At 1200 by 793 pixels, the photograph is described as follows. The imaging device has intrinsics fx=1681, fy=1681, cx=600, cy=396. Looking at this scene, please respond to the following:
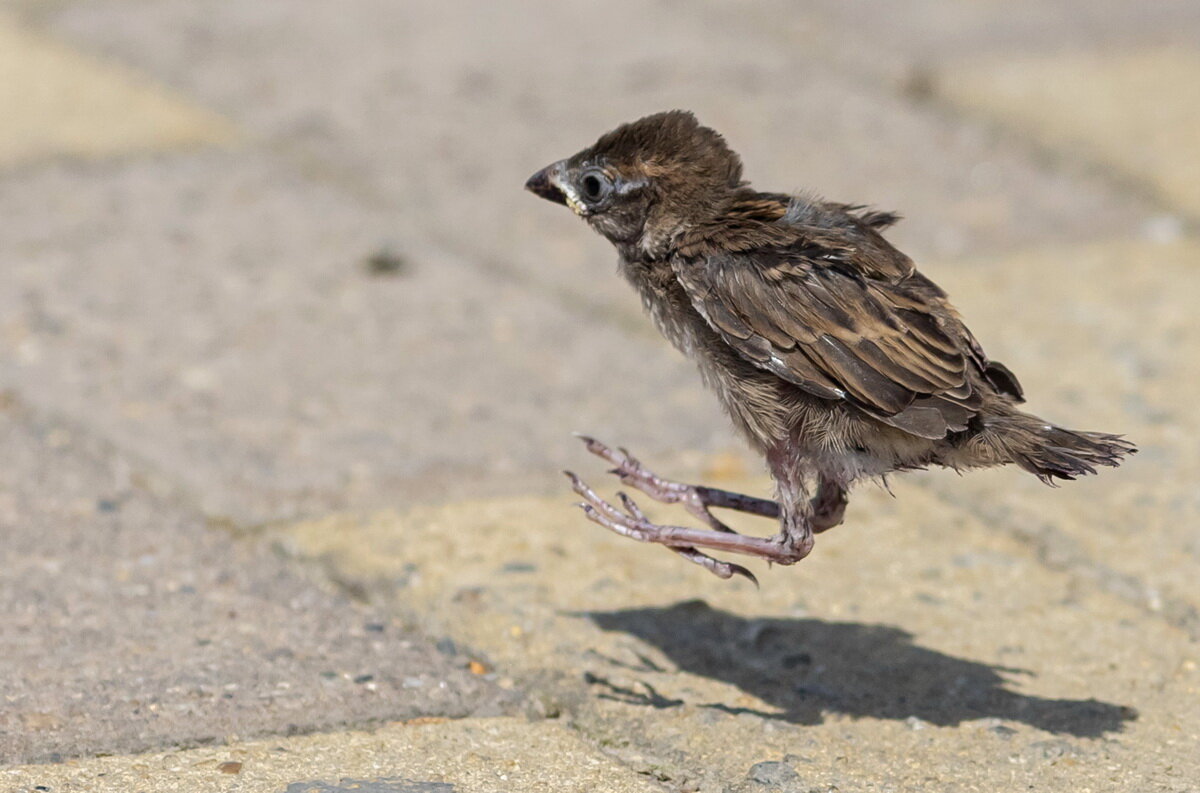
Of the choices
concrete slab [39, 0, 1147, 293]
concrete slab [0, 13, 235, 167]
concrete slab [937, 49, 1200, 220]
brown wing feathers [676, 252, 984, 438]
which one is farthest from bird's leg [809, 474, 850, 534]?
concrete slab [0, 13, 235, 167]

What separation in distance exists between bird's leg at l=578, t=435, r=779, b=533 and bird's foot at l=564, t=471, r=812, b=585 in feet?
0.46

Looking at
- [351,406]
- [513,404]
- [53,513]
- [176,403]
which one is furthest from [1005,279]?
[53,513]

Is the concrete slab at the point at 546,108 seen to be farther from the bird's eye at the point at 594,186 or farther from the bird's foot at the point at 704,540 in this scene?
the bird's foot at the point at 704,540

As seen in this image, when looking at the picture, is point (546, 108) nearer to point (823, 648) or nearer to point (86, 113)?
point (86, 113)

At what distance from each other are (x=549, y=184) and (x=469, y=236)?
2.16 m

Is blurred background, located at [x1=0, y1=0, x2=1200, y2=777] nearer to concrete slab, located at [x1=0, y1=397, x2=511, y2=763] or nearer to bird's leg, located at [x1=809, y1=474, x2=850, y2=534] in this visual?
concrete slab, located at [x1=0, y1=397, x2=511, y2=763]

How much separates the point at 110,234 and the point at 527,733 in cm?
329

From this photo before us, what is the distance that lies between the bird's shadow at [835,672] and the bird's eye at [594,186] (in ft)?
3.37

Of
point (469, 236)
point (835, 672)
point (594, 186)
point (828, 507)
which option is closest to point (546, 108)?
point (469, 236)

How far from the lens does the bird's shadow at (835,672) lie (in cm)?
377

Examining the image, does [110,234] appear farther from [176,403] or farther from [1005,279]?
[1005,279]

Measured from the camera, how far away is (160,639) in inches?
150

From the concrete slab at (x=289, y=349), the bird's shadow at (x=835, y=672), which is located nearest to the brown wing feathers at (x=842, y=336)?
the bird's shadow at (x=835, y=672)

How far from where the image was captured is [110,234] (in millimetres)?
6098
